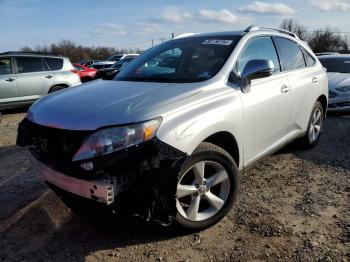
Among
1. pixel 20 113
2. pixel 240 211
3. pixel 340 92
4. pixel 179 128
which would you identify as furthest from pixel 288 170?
pixel 20 113

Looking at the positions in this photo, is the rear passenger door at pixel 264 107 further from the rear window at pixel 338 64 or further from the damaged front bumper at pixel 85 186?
the rear window at pixel 338 64

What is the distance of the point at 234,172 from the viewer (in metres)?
3.27

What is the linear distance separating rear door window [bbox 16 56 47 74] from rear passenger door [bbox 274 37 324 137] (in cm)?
743

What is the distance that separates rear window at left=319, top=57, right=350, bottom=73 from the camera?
958cm

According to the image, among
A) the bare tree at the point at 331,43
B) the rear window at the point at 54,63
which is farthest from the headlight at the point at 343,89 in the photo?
the bare tree at the point at 331,43

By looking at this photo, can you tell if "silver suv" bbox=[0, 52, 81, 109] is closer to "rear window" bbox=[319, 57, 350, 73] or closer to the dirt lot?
the dirt lot

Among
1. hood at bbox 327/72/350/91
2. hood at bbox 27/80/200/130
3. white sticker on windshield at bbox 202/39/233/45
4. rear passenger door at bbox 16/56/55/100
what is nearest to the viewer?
hood at bbox 27/80/200/130

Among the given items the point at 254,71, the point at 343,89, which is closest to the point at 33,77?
the point at 343,89

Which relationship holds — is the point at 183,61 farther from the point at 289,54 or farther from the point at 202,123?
the point at 289,54

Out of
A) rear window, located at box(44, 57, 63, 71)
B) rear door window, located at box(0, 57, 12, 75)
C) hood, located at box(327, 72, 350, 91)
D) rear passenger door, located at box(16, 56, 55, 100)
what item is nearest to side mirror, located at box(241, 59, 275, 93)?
hood, located at box(327, 72, 350, 91)

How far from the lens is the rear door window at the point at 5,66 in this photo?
31.6ft

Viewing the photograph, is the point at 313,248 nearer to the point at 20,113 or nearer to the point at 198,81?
the point at 198,81

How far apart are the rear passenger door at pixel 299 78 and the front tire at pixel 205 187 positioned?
1.63 metres

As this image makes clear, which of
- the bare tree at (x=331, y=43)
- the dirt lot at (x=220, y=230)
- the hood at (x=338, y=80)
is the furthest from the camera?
the bare tree at (x=331, y=43)
